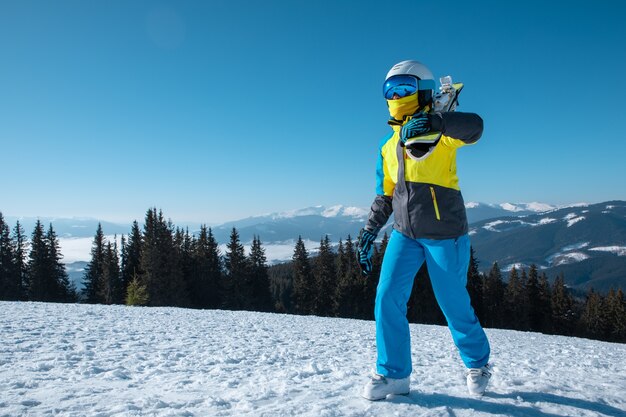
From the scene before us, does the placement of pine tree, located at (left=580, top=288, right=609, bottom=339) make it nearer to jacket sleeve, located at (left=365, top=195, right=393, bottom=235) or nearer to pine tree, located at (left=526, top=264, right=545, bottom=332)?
pine tree, located at (left=526, top=264, right=545, bottom=332)

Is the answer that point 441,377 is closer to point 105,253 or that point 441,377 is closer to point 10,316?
point 10,316

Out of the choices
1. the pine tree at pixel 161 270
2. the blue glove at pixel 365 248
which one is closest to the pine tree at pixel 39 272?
the pine tree at pixel 161 270

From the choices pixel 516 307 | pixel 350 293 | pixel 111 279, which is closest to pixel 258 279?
pixel 350 293

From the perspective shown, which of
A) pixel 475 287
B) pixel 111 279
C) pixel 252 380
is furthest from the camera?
pixel 111 279

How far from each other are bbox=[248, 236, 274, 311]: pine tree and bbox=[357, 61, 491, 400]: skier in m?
43.1

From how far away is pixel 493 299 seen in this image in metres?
45.0

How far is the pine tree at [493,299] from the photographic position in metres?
44.3

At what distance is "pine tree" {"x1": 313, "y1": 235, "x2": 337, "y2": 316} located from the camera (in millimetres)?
44000

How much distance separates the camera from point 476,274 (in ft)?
136

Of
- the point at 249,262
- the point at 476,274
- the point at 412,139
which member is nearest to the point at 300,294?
the point at 249,262

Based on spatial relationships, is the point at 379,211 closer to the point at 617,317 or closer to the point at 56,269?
the point at 56,269

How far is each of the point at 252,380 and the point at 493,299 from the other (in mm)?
48034

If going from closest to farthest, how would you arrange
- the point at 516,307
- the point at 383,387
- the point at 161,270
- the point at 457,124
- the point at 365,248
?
the point at 457,124 → the point at 383,387 → the point at 365,248 → the point at 161,270 → the point at 516,307

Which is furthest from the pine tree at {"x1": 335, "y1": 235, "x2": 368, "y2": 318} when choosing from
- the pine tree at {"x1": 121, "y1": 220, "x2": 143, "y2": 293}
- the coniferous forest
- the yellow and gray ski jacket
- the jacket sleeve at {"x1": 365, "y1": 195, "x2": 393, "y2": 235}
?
the yellow and gray ski jacket
